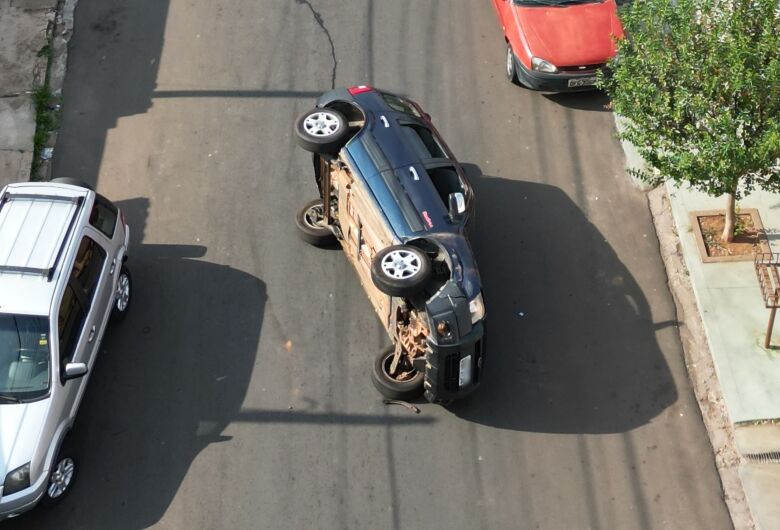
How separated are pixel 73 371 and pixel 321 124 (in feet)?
12.9

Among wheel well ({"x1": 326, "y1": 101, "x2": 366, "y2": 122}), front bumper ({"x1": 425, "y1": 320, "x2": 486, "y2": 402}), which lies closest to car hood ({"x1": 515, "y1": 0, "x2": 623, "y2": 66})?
wheel well ({"x1": 326, "y1": 101, "x2": 366, "y2": 122})

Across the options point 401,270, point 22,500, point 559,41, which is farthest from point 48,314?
point 559,41

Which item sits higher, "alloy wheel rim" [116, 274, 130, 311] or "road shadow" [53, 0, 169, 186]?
"road shadow" [53, 0, 169, 186]

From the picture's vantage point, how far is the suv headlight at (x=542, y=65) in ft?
44.7

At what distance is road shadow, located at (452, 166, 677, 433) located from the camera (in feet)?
35.9

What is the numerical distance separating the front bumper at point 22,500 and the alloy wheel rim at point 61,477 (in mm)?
213

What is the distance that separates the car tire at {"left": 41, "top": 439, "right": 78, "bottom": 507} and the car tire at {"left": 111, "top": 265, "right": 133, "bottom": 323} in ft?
5.94

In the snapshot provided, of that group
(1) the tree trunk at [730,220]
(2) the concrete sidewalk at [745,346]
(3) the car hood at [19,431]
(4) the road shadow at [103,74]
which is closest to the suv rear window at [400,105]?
(2) the concrete sidewalk at [745,346]

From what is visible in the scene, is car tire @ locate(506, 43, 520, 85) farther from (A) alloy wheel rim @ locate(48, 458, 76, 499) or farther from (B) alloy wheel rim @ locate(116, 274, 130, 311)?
(A) alloy wheel rim @ locate(48, 458, 76, 499)

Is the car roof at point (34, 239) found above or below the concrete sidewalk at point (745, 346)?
above

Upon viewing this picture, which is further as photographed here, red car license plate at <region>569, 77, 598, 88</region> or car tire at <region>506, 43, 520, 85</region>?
car tire at <region>506, 43, 520, 85</region>

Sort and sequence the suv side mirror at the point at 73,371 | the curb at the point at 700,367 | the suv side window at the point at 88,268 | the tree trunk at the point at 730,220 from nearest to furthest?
the suv side mirror at the point at 73,371 < the curb at the point at 700,367 < the suv side window at the point at 88,268 < the tree trunk at the point at 730,220

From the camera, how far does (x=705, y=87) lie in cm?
1044

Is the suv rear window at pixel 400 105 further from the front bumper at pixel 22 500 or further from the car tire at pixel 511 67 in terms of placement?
the front bumper at pixel 22 500
